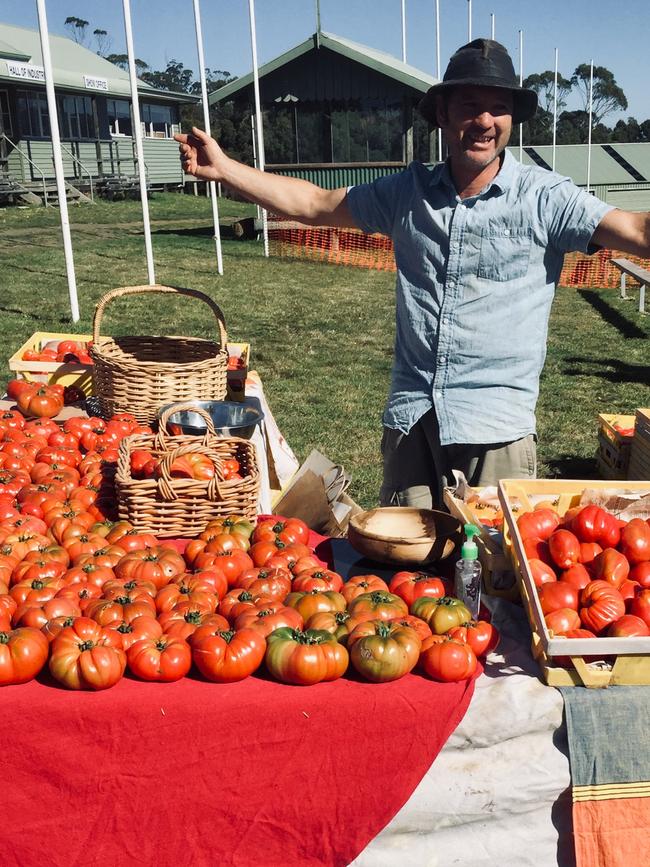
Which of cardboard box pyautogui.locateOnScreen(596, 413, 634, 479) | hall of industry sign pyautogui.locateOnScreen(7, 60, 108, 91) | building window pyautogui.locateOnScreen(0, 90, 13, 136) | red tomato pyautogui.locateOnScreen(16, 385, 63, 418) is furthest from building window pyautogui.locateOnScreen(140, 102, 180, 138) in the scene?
red tomato pyautogui.locateOnScreen(16, 385, 63, 418)

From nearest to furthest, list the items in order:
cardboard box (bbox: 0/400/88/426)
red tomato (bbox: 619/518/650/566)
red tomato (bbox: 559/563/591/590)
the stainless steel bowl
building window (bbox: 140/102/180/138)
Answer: red tomato (bbox: 559/563/591/590) → red tomato (bbox: 619/518/650/566) → the stainless steel bowl → cardboard box (bbox: 0/400/88/426) → building window (bbox: 140/102/180/138)

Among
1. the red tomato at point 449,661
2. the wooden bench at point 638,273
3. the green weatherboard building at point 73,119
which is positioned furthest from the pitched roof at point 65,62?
the red tomato at point 449,661

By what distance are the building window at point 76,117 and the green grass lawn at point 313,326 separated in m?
10.3

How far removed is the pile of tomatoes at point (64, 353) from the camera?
18.1 feet

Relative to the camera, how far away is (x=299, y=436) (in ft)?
26.2

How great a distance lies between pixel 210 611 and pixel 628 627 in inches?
47.3

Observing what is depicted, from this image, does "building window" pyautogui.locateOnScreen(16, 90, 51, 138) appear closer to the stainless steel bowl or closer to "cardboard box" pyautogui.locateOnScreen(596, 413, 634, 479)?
"cardboard box" pyautogui.locateOnScreen(596, 413, 634, 479)

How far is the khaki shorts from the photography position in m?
3.64

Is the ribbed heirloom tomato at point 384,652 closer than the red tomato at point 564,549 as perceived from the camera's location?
Yes

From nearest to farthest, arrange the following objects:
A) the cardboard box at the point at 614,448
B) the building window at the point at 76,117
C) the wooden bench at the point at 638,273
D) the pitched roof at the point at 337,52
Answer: the cardboard box at the point at 614,448, the wooden bench at the point at 638,273, the pitched roof at the point at 337,52, the building window at the point at 76,117

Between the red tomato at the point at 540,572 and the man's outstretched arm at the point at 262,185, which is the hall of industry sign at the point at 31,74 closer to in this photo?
the man's outstretched arm at the point at 262,185

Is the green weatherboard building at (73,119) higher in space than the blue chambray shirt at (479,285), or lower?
higher

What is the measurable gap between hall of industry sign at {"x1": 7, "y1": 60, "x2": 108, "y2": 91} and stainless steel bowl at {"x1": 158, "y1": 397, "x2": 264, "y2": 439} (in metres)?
26.0

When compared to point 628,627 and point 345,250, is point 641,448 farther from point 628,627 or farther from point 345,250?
point 345,250
